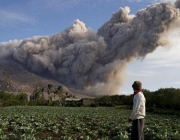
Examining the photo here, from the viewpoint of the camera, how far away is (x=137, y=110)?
356 inches

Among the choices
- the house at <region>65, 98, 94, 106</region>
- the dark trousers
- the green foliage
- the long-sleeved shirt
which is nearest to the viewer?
the long-sleeved shirt

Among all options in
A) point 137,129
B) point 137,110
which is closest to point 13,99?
point 137,129

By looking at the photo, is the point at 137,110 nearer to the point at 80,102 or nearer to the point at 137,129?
the point at 137,129

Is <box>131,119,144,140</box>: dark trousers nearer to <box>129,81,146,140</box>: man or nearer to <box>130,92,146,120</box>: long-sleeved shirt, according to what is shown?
<box>129,81,146,140</box>: man

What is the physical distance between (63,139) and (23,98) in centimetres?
7963

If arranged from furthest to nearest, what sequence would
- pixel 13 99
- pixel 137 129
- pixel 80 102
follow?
pixel 80 102, pixel 13 99, pixel 137 129

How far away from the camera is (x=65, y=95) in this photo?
121062mm

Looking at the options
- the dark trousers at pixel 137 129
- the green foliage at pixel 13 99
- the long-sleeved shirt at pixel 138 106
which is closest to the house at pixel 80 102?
the green foliage at pixel 13 99

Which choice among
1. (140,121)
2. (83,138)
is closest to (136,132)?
(140,121)

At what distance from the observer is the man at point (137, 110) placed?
9.01 m

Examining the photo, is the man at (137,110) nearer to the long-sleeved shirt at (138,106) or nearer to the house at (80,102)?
the long-sleeved shirt at (138,106)

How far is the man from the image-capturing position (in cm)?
901

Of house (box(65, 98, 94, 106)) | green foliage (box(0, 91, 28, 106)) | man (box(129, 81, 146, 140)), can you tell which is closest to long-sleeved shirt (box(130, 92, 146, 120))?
man (box(129, 81, 146, 140))

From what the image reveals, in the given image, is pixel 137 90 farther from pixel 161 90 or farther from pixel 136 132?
pixel 161 90
